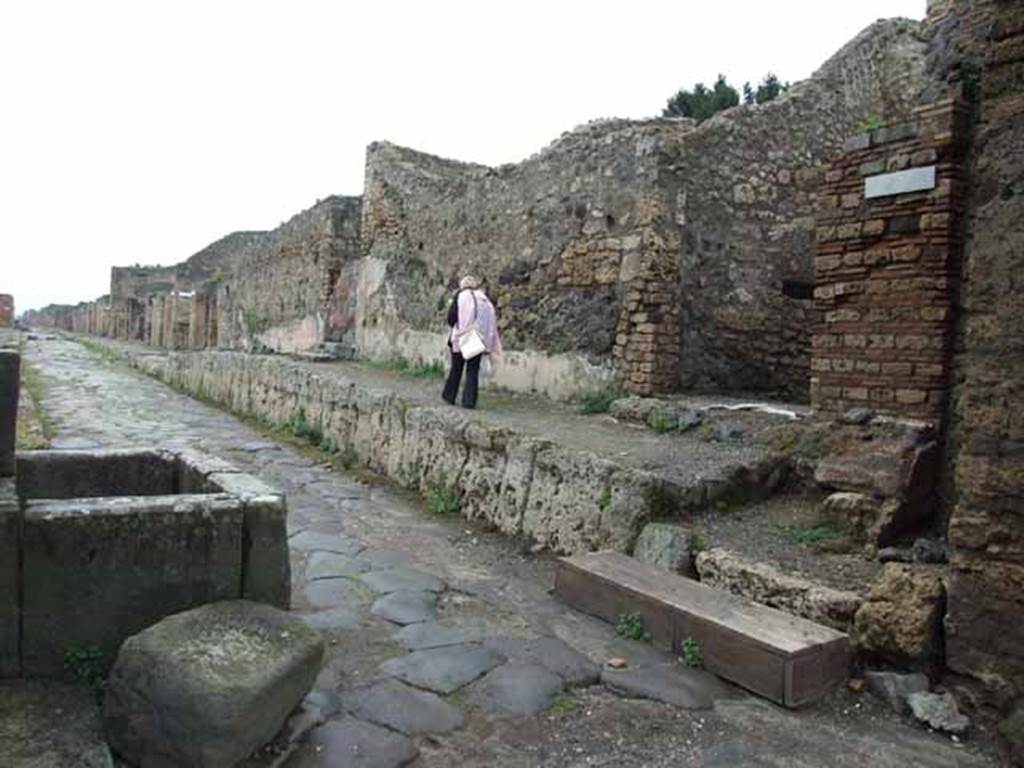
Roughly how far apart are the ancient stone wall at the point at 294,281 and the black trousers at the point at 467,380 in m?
7.15

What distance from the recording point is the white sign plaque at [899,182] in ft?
13.6

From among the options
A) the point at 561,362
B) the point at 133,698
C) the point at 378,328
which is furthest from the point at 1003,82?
the point at 378,328

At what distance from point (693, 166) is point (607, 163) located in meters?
0.82

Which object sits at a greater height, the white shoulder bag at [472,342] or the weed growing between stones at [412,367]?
the white shoulder bag at [472,342]

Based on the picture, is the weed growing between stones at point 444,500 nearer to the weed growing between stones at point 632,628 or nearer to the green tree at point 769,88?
the weed growing between stones at point 632,628

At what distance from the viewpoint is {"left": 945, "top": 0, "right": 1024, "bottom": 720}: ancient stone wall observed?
2.88m

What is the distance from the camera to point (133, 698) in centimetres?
231

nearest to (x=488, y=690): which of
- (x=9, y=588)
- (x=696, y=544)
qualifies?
(x=696, y=544)

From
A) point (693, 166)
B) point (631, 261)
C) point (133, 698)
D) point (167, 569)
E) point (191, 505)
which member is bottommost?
point (133, 698)

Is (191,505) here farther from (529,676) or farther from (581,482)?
(581,482)

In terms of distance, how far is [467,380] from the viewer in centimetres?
735

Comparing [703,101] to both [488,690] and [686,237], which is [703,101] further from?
[488,690]

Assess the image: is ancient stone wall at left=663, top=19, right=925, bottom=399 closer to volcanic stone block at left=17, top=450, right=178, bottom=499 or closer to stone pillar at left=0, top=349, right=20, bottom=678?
volcanic stone block at left=17, top=450, right=178, bottom=499

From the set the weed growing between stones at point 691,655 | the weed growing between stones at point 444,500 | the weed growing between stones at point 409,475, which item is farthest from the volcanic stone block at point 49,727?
the weed growing between stones at point 409,475
